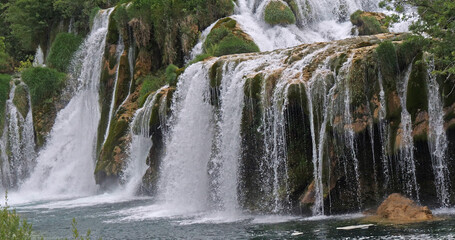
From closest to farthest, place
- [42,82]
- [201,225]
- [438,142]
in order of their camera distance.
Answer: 1. [438,142]
2. [201,225]
3. [42,82]

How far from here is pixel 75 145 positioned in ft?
87.0

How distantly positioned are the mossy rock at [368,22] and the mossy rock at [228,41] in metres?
4.14

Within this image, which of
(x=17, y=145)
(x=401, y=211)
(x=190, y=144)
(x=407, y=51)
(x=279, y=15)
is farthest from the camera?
(x=17, y=145)

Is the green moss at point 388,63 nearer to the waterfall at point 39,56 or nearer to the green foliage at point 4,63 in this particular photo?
the waterfall at point 39,56

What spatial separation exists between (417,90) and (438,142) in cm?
129

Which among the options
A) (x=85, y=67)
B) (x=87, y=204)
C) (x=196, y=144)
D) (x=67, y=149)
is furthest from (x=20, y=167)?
(x=196, y=144)

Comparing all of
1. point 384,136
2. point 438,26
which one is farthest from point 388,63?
point 438,26

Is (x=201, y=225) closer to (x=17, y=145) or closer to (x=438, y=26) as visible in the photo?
(x=438, y=26)

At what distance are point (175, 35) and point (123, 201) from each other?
8331 mm

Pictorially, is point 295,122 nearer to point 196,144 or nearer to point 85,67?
point 196,144

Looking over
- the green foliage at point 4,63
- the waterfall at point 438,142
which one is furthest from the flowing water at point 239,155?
the green foliage at point 4,63

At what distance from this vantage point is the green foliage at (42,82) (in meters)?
28.4

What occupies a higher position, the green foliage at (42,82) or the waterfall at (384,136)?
the green foliage at (42,82)

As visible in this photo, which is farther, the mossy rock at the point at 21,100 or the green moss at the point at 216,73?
the mossy rock at the point at 21,100
